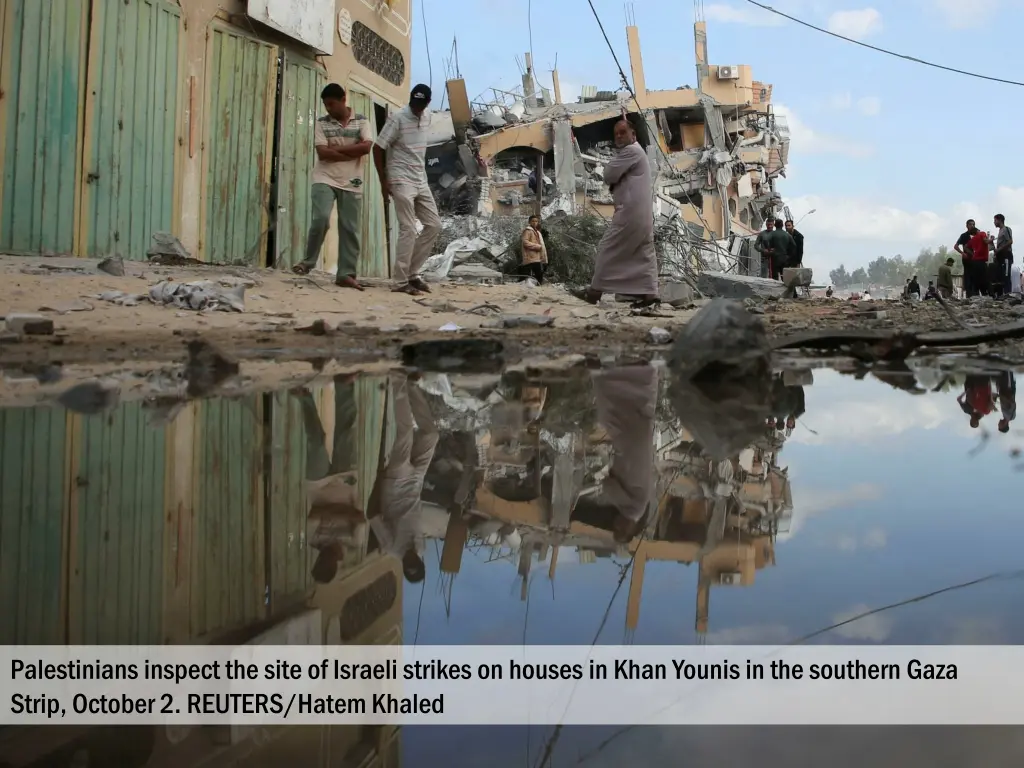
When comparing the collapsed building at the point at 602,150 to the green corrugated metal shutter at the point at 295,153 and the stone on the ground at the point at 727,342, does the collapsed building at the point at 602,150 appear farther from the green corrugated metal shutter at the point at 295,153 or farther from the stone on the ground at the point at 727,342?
the stone on the ground at the point at 727,342

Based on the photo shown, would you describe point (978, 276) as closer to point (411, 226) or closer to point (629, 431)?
point (411, 226)

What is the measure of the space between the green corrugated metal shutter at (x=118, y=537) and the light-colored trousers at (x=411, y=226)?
5.28m

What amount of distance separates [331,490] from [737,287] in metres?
12.3

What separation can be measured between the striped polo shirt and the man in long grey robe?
1588mm

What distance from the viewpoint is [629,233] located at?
313 inches

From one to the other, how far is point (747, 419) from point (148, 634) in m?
2.00

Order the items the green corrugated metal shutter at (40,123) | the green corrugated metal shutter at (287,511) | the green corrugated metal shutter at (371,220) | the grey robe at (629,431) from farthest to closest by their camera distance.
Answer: the green corrugated metal shutter at (371,220)
the green corrugated metal shutter at (40,123)
the grey robe at (629,431)
the green corrugated metal shutter at (287,511)

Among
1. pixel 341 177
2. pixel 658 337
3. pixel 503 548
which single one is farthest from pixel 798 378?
pixel 341 177

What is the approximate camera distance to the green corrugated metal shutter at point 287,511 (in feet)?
4.50

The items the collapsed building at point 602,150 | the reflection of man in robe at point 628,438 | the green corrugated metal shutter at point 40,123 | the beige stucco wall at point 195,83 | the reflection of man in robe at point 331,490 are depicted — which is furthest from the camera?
the collapsed building at point 602,150

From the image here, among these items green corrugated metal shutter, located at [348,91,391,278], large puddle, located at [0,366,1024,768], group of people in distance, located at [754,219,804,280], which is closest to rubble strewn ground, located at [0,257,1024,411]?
large puddle, located at [0,366,1024,768]

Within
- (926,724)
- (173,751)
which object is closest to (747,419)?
(926,724)

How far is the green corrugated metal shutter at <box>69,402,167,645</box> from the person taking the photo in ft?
3.89
